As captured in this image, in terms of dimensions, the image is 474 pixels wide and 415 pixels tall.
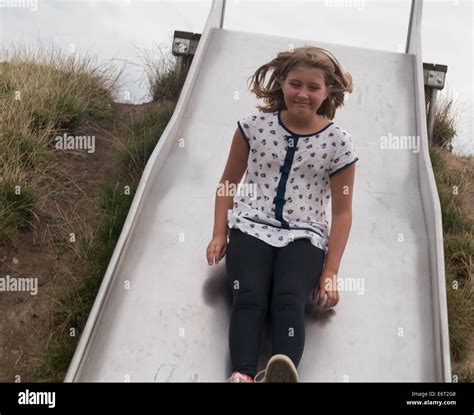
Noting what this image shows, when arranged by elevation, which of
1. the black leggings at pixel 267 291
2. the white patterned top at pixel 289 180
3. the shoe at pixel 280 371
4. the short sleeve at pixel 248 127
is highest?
the short sleeve at pixel 248 127

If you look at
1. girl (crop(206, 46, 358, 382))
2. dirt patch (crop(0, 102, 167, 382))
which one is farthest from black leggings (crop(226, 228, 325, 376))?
dirt patch (crop(0, 102, 167, 382))

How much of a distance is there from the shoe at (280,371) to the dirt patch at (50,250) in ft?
4.90

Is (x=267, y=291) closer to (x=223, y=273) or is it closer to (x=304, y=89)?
(x=223, y=273)

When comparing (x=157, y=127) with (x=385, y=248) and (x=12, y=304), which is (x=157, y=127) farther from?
(x=385, y=248)

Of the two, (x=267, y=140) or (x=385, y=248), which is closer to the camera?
(x=267, y=140)

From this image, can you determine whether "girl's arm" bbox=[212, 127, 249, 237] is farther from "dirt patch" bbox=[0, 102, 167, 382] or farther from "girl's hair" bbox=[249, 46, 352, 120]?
"dirt patch" bbox=[0, 102, 167, 382]

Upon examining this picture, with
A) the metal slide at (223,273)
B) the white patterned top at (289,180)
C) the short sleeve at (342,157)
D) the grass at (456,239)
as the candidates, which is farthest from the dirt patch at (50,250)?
the grass at (456,239)

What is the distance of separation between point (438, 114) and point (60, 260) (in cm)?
359

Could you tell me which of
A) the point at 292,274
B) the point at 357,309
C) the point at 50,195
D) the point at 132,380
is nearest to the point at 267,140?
the point at 292,274

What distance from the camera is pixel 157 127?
5.74 meters

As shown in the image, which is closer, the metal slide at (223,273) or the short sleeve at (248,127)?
the metal slide at (223,273)

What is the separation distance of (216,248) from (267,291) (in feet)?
1.18

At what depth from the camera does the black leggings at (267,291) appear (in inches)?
121

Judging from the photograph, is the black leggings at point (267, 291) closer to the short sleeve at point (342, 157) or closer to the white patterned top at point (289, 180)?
the white patterned top at point (289, 180)
